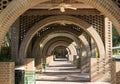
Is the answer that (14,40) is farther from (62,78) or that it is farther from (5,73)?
(5,73)

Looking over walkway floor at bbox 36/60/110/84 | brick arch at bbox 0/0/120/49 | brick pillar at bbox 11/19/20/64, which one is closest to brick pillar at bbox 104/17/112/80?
walkway floor at bbox 36/60/110/84

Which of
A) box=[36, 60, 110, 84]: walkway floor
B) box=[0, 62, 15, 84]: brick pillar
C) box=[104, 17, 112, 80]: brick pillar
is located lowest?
box=[36, 60, 110, 84]: walkway floor

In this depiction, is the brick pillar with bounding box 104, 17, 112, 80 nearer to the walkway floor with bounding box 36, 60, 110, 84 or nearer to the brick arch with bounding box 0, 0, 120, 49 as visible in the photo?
the walkway floor with bounding box 36, 60, 110, 84

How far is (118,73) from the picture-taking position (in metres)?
11.5

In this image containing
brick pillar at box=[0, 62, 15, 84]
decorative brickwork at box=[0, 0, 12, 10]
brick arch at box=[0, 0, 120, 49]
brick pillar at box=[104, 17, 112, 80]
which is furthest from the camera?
brick pillar at box=[104, 17, 112, 80]

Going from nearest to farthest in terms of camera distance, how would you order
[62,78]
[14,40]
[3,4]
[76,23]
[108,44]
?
[3,4]
[14,40]
[76,23]
[108,44]
[62,78]

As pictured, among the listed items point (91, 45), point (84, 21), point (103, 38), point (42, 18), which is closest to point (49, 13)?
point (42, 18)

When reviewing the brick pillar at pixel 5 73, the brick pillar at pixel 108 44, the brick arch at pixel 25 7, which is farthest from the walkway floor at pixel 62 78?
the brick arch at pixel 25 7

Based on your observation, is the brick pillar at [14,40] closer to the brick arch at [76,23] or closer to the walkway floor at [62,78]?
the brick arch at [76,23]

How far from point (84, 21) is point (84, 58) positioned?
8241 millimetres

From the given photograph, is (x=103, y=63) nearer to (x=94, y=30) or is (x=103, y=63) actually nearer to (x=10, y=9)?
(x=94, y=30)

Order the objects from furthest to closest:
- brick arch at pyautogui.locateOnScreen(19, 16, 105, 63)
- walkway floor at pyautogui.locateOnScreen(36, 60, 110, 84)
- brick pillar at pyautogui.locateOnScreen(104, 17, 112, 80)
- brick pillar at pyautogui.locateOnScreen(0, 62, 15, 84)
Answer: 1. walkway floor at pyautogui.locateOnScreen(36, 60, 110, 84)
2. brick pillar at pyautogui.locateOnScreen(104, 17, 112, 80)
3. brick arch at pyautogui.locateOnScreen(19, 16, 105, 63)
4. brick pillar at pyautogui.locateOnScreen(0, 62, 15, 84)

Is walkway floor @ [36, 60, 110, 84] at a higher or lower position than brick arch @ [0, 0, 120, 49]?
lower

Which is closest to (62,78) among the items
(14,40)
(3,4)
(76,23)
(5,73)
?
(76,23)
